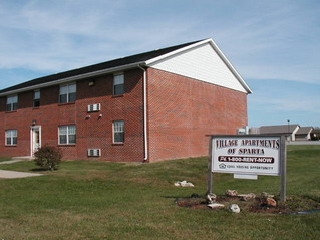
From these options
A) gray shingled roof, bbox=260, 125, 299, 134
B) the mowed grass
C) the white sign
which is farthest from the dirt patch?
A: gray shingled roof, bbox=260, 125, 299, 134

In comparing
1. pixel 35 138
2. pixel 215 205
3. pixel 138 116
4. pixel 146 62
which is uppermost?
pixel 146 62

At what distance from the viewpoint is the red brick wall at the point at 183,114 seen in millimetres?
23422

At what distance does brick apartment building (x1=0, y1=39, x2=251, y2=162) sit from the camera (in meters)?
23.3

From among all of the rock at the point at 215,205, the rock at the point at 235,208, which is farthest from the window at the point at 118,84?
the rock at the point at 235,208

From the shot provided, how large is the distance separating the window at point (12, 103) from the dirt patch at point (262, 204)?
25757mm

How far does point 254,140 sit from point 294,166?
46.1 feet

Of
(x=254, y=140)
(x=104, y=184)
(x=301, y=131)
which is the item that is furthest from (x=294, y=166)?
(x=301, y=131)

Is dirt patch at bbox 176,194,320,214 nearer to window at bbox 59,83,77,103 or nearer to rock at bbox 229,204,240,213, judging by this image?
rock at bbox 229,204,240,213

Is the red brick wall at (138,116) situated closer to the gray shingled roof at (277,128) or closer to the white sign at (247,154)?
the white sign at (247,154)

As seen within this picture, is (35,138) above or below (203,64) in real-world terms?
below

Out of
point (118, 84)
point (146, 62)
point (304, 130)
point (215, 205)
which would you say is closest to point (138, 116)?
point (118, 84)

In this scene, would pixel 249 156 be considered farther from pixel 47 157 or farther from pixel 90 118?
pixel 90 118

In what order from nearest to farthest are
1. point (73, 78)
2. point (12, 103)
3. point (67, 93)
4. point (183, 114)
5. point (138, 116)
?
point (138, 116) < point (183, 114) < point (73, 78) < point (67, 93) < point (12, 103)

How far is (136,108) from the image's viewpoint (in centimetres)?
2327
